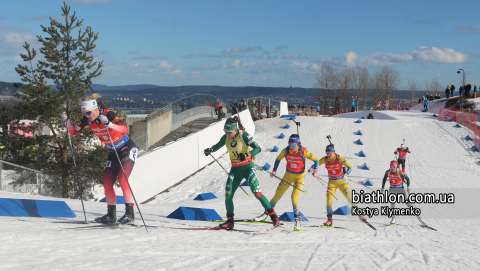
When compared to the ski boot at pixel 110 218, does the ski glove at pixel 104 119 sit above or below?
above

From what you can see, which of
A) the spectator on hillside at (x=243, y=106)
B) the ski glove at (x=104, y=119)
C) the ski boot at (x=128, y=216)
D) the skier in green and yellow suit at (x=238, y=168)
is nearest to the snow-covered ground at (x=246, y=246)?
the ski boot at (x=128, y=216)

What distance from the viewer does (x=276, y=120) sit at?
26438mm

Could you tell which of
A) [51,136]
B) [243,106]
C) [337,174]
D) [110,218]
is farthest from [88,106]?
[243,106]

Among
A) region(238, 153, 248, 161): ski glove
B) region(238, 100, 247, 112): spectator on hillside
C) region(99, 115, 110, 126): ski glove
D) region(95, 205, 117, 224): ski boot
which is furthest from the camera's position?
region(238, 100, 247, 112): spectator on hillside

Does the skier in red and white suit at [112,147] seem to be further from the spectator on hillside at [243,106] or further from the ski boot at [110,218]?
the spectator on hillside at [243,106]

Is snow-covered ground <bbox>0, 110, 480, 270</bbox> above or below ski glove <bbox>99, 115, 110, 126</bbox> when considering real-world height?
below

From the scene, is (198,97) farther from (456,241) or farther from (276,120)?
(456,241)

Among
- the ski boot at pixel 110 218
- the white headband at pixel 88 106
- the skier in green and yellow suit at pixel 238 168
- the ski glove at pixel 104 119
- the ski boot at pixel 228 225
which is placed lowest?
the ski boot at pixel 228 225

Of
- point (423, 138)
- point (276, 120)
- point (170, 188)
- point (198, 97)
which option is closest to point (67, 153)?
point (170, 188)

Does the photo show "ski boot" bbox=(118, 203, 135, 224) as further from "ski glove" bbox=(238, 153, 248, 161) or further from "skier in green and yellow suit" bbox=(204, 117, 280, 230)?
"ski glove" bbox=(238, 153, 248, 161)

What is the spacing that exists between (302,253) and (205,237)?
5.55 ft

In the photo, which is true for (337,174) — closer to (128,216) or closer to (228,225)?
(228,225)

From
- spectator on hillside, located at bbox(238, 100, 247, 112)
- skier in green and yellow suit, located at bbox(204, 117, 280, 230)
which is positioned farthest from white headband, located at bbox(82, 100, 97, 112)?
spectator on hillside, located at bbox(238, 100, 247, 112)

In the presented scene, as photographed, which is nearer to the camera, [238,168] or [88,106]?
Result: [88,106]
